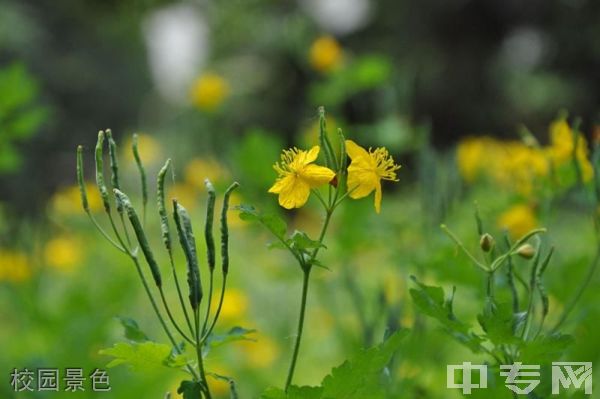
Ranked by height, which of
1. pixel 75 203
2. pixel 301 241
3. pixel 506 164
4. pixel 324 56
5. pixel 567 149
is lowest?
pixel 301 241

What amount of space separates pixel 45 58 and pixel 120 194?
41.0ft

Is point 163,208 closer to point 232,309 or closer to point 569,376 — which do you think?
point 569,376

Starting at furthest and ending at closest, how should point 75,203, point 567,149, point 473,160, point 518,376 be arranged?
point 75,203, point 473,160, point 567,149, point 518,376

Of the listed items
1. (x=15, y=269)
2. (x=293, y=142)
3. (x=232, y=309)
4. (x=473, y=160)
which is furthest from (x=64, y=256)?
(x=293, y=142)

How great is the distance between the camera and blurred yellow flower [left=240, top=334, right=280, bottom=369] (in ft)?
6.94

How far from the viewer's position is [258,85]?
9.68 meters

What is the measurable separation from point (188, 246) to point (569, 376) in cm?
53

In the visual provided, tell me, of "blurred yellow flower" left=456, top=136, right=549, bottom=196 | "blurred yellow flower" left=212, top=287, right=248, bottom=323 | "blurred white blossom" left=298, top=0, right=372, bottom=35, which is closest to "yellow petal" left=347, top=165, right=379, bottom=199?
"blurred yellow flower" left=456, top=136, right=549, bottom=196

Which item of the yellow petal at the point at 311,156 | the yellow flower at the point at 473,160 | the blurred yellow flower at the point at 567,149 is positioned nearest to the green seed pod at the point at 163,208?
the yellow petal at the point at 311,156

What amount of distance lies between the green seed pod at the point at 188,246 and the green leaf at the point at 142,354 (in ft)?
0.16

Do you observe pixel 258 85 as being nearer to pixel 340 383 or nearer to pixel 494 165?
pixel 494 165

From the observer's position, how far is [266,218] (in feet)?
2.34

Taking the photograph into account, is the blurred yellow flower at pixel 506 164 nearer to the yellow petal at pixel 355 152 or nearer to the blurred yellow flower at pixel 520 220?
the blurred yellow flower at pixel 520 220

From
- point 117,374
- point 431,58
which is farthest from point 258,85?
point 117,374
